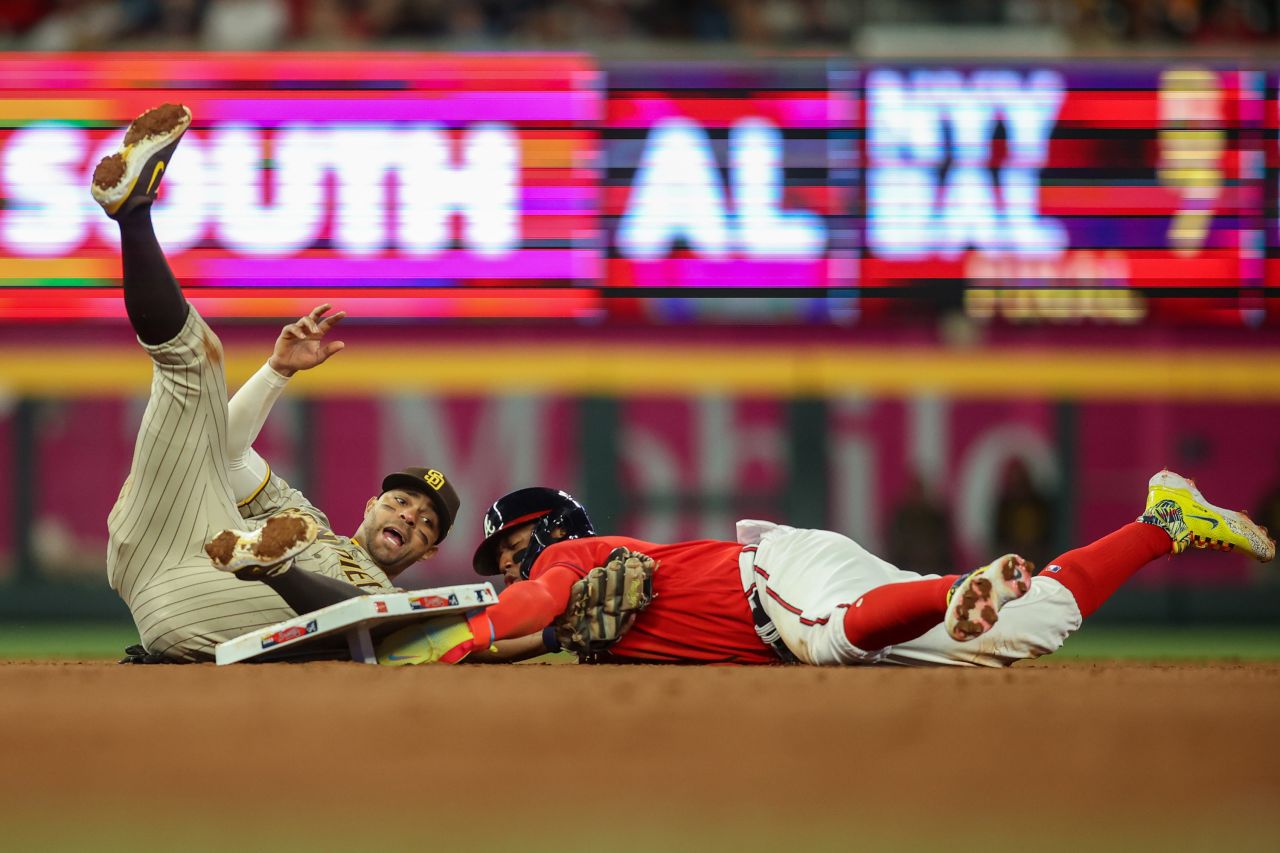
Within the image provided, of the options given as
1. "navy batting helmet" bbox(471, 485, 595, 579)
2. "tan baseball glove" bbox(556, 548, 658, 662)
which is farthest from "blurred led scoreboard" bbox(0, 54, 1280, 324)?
"tan baseball glove" bbox(556, 548, 658, 662)

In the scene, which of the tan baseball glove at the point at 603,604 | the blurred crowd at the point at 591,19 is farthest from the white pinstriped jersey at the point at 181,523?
the blurred crowd at the point at 591,19

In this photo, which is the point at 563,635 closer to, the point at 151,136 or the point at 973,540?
the point at 151,136

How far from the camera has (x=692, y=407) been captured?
880cm

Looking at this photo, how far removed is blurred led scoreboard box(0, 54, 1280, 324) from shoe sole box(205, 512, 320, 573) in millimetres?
3165

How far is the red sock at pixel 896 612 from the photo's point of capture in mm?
2615

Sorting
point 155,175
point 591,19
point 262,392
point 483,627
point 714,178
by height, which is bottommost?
point 483,627

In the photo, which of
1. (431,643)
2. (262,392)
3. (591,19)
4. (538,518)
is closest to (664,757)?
(431,643)

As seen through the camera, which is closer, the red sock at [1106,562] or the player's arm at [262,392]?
the red sock at [1106,562]

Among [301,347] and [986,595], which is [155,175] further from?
[986,595]

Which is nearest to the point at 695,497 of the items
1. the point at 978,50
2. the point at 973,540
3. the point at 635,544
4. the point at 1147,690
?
the point at 973,540

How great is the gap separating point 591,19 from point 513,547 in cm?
542

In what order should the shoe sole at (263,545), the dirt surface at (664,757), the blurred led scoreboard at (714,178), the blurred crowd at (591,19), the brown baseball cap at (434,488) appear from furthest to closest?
the blurred crowd at (591,19), the blurred led scoreboard at (714,178), the brown baseball cap at (434,488), the shoe sole at (263,545), the dirt surface at (664,757)

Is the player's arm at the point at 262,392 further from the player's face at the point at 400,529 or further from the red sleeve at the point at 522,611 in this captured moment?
the red sleeve at the point at 522,611

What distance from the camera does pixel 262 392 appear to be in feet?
11.3
